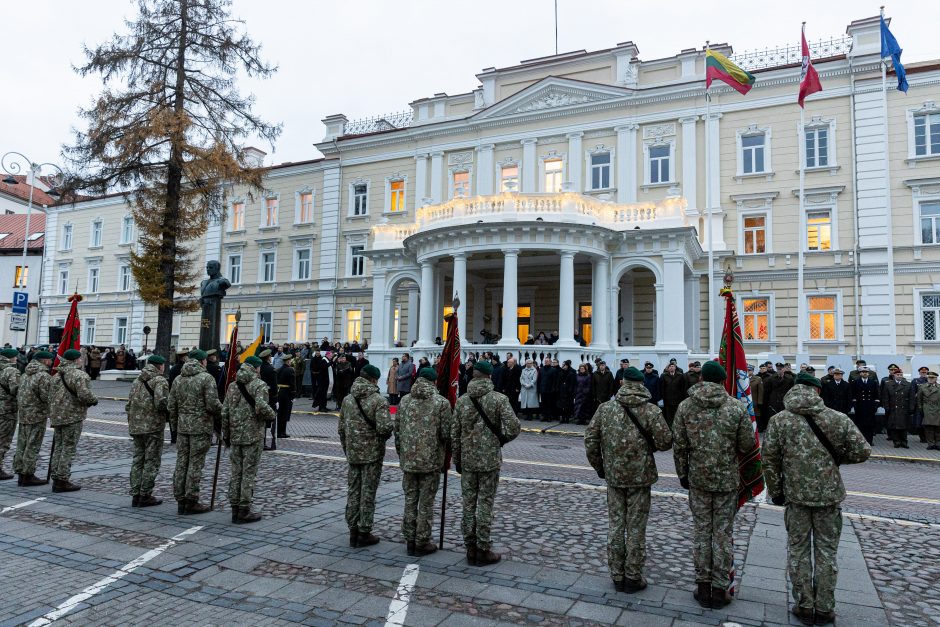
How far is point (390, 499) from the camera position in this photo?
8.67 meters

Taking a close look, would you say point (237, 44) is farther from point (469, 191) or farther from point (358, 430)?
point (358, 430)

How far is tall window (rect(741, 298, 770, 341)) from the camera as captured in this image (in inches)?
980

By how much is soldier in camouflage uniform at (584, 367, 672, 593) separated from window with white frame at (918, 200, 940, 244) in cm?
2300

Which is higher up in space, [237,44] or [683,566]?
[237,44]

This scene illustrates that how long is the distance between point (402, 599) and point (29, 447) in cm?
739

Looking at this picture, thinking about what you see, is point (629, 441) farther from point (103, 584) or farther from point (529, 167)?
point (529, 167)

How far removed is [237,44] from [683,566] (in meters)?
26.7

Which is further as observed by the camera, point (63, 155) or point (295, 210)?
point (295, 210)

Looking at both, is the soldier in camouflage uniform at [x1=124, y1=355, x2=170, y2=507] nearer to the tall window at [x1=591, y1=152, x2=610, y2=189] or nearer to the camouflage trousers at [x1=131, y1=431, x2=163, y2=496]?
the camouflage trousers at [x1=131, y1=431, x2=163, y2=496]

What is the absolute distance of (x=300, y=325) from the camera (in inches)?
1366

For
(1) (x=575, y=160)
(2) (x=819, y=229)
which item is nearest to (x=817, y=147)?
(2) (x=819, y=229)

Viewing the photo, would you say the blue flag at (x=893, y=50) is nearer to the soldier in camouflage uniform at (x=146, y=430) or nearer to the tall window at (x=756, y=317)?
the tall window at (x=756, y=317)

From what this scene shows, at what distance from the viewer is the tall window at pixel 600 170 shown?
28.0 m

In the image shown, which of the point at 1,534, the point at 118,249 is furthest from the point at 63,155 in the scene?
the point at 1,534
